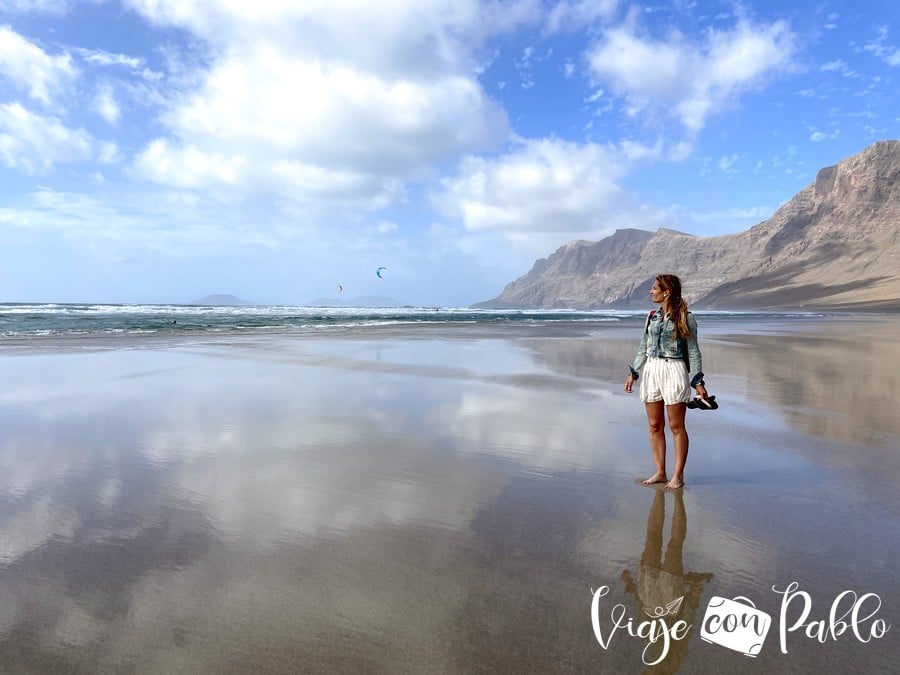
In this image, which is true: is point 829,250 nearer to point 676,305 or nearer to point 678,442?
point 676,305

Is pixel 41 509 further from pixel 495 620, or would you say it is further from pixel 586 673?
pixel 586 673

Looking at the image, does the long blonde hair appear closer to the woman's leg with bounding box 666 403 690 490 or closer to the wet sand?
the woman's leg with bounding box 666 403 690 490

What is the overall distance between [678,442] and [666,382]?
1.97 feet

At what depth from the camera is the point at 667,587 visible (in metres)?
2.93

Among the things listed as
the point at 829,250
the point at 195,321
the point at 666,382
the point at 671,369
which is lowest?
the point at 666,382

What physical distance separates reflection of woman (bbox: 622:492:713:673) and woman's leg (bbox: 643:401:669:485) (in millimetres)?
1051

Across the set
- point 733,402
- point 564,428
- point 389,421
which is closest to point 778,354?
point 733,402

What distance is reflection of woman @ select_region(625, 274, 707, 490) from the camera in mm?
4699

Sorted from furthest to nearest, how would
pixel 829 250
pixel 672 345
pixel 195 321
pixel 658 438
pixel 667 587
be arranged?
1. pixel 829 250
2. pixel 195 321
3. pixel 658 438
4. pixel 672 345
5. pixel 667 587

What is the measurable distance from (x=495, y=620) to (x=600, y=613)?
615mm

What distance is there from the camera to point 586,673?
2.25 metres

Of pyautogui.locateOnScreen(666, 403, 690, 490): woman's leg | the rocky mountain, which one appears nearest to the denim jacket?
pyautogui.locateOnScreen(666, 403, 690, 490): woman's leg

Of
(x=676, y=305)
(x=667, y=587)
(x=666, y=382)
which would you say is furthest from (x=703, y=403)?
(x=667, y=587)

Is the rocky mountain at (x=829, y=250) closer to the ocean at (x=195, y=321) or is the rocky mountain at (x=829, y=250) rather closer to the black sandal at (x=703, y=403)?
the ocean at (x=195, y=321)
